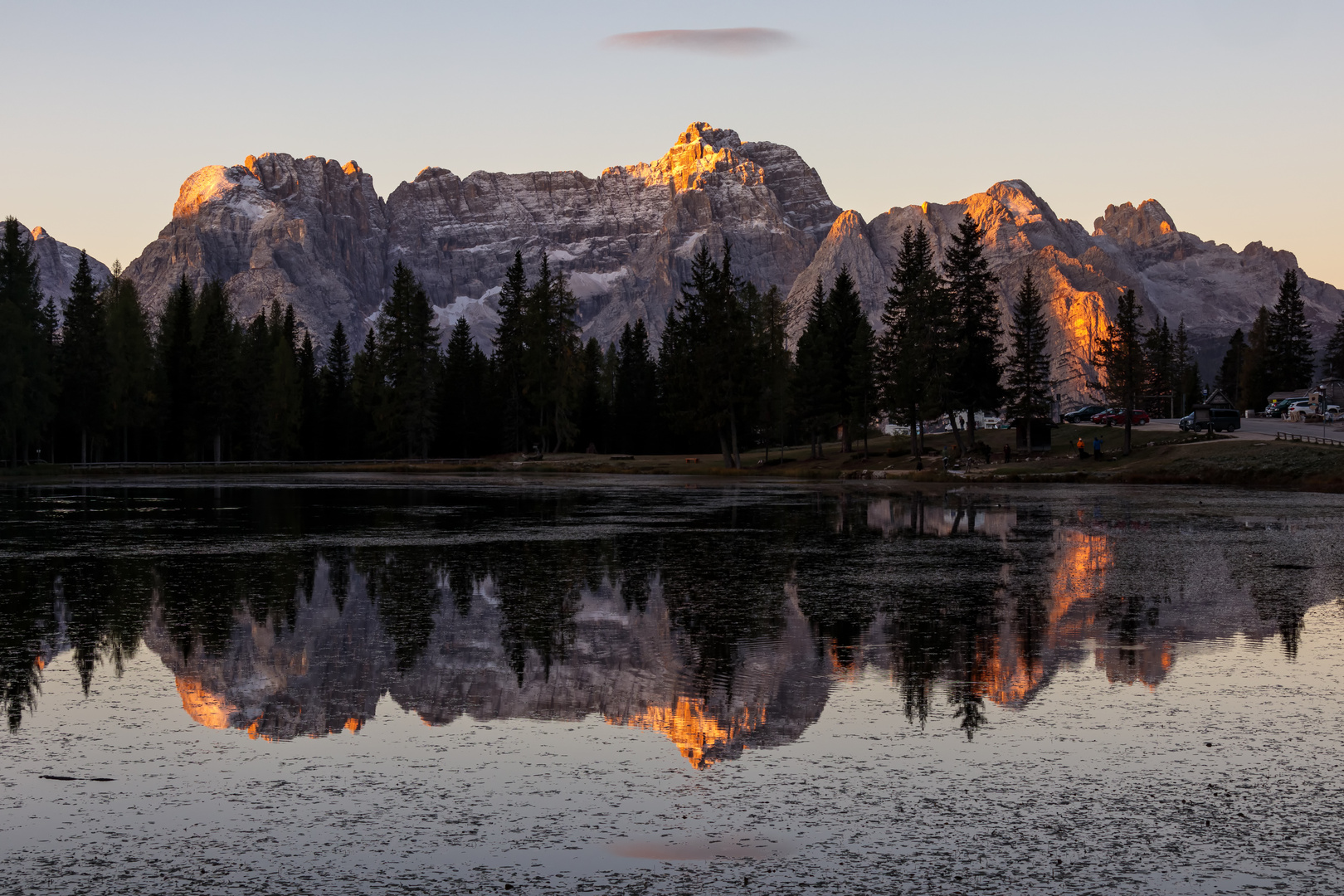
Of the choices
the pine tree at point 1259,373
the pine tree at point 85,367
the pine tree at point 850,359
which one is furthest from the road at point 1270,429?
the pine tree at point 85,367

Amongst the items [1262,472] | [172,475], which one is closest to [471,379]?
[172,475]

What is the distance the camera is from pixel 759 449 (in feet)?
446

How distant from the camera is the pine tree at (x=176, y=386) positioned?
122m

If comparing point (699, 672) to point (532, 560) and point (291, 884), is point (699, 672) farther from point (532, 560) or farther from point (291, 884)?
point (532, 560)

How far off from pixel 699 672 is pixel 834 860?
7.06 meters

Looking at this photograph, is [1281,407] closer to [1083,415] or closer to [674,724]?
[1083,415]

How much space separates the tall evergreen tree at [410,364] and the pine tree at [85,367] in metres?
27.3

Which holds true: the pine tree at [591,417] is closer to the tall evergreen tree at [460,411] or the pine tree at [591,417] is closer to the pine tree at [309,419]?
the tall evergreen tree at [460,411]

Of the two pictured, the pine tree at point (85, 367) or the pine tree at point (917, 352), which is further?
the pine tree at point (85, 367)

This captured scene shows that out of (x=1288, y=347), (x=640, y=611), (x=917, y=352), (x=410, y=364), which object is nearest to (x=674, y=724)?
(x=640, y=611)

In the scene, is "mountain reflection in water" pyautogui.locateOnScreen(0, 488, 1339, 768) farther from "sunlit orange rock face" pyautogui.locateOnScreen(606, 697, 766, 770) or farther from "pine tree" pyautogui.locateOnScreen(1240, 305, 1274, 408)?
"pine tree" pyautogui.locateOnScreen(1240, 305, 1274, 408)

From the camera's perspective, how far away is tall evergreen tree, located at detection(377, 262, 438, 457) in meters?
128

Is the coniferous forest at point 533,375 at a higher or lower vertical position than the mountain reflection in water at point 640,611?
higher

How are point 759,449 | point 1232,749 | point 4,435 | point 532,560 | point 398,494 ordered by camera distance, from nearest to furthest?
point 1232,749, point 532,560, point 398,494, point 4,435, point 759,449
